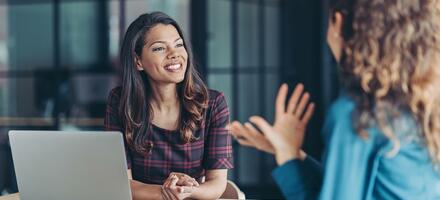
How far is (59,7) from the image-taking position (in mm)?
5691

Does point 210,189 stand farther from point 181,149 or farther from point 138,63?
point 138,63

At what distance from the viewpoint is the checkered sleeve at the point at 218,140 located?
2.27 metres

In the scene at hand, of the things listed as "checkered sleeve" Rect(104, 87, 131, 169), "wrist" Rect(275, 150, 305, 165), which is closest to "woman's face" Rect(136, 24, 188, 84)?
"checkered sleeve" Rect(104, 87, 131, 169)

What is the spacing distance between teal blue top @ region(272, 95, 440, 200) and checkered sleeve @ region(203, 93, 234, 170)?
2.36 feet

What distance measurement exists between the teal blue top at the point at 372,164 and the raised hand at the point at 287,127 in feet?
0.42

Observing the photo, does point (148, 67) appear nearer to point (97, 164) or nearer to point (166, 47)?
point (166, 47)

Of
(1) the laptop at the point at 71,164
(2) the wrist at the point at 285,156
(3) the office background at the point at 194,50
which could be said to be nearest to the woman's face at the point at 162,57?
(1) the laptop at the point at 71,164

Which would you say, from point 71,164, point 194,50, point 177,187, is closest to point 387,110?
point 177,187

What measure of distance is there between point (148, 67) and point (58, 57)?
11.6ft

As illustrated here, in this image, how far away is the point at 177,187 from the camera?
2.00m

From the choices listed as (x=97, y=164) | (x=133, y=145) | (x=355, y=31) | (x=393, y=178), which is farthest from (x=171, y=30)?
(x=393, y=178)

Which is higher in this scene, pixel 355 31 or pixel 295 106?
pixel 355 31

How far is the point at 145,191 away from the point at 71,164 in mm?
364

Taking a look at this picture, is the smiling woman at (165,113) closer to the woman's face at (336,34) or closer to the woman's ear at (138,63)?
the woman's ear at (138,63)
